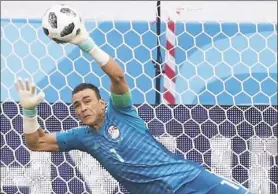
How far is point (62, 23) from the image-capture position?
2.67 meters

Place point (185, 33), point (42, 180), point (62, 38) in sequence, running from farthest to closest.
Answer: point (185, 33) → point (42, 180) → point (62, 38)

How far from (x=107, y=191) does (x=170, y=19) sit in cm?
81

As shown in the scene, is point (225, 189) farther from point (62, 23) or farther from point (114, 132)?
point (62, 23)

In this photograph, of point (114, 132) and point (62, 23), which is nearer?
point (62, 23)

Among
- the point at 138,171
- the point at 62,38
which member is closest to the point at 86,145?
the point at 138,171

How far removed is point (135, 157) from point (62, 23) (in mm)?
516

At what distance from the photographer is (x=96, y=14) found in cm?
381

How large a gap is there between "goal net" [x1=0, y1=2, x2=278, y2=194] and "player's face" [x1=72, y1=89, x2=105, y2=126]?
68 cm

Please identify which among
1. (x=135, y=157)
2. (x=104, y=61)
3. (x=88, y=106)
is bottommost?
(x=135, y=157)

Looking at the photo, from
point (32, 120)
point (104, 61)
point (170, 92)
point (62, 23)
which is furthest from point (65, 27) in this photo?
point (170, 92)

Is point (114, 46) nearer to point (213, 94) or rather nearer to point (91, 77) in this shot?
point (91, 77)

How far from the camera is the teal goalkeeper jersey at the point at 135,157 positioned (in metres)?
2.76

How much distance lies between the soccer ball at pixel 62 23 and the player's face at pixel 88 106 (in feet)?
0.65

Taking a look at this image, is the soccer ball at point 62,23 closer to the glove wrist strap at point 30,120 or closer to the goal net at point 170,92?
the glove wrist strap at point 30,120
